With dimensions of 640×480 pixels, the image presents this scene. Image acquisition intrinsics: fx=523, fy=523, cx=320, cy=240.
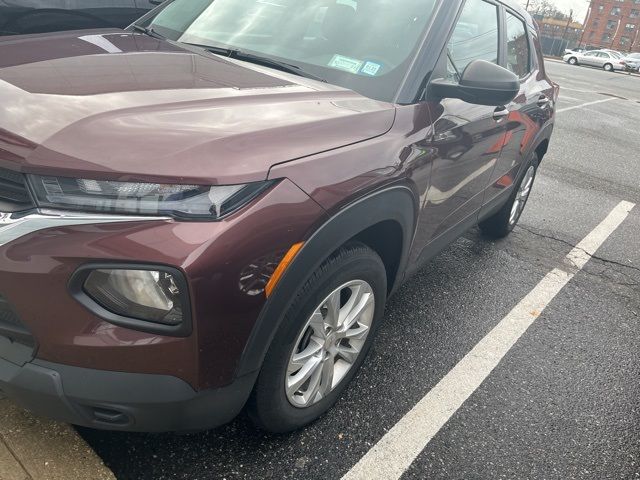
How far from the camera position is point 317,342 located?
1.97m

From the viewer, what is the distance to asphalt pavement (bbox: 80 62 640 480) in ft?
6.44

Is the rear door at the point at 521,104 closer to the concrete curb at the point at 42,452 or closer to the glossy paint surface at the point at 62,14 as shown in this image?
the concrete curb at the point at 42,452

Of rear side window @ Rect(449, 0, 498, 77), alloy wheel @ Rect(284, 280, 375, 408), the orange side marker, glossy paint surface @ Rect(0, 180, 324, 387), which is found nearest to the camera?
glossy paint surface @ Rect(0, 180, 324, 387)

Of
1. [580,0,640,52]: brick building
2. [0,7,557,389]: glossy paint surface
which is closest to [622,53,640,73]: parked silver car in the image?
[0,7,557,389]: glossy paint surface

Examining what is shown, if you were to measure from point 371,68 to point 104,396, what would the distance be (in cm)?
162

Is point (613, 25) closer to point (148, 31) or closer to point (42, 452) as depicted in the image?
point (148, 31)

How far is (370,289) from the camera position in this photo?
212cm

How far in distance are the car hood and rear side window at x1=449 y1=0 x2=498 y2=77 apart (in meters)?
0.74

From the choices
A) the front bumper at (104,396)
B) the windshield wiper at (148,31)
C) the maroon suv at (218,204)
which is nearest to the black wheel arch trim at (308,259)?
the maroon suv at (218,204)

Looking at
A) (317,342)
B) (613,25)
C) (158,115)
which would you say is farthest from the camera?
(613,25)

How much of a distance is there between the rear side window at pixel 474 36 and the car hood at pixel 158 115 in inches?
29.2

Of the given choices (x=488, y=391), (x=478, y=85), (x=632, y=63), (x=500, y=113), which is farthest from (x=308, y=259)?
(x=632, y=63)

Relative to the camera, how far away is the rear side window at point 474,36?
2527mm

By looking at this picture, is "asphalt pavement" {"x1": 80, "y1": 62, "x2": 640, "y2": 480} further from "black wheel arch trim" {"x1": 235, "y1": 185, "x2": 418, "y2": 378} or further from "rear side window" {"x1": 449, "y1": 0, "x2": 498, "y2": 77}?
"rear side window" {"x1": 449, "y1": 0, "x2": 498, "y2": 77}
